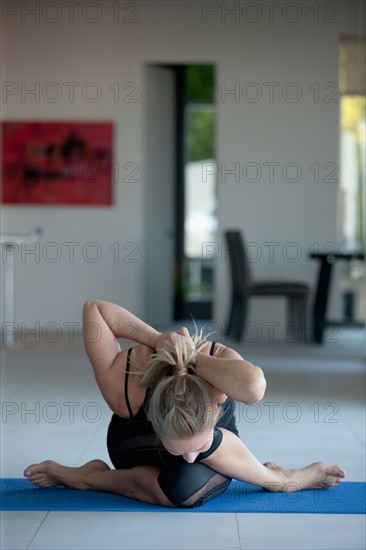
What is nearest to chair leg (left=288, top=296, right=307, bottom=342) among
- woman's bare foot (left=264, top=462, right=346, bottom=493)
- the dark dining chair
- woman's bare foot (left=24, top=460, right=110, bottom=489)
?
the dark dining chair

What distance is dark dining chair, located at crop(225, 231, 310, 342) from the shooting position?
8195mm

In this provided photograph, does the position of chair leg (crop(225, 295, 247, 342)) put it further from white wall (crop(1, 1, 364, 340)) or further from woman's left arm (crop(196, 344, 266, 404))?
woman's left arm (crop(196, 344, 266, 404))

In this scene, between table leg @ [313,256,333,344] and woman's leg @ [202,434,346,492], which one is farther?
table leg @ [313,256,333,344]

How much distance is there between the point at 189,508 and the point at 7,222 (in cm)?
658

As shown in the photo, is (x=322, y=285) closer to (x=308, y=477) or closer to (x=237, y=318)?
(x=237, y=318)

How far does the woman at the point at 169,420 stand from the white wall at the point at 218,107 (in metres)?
6.01

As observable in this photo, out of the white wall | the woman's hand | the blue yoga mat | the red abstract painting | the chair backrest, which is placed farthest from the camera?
the red abstract painting

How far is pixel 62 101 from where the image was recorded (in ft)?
30.1

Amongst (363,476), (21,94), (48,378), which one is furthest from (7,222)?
(363,476)

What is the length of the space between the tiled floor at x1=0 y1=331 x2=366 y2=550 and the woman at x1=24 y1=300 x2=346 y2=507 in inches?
6.2

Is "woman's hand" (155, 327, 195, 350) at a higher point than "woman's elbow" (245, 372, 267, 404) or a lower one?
higher

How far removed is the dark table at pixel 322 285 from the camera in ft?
26.9

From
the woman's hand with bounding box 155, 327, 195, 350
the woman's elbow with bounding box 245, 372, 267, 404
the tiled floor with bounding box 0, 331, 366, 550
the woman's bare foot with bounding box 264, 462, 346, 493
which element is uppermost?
the woman's hand with bounding box 155, 327, 195, 350

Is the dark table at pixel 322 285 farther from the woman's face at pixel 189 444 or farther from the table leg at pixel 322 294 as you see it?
the woman's face at pixel 189 444
